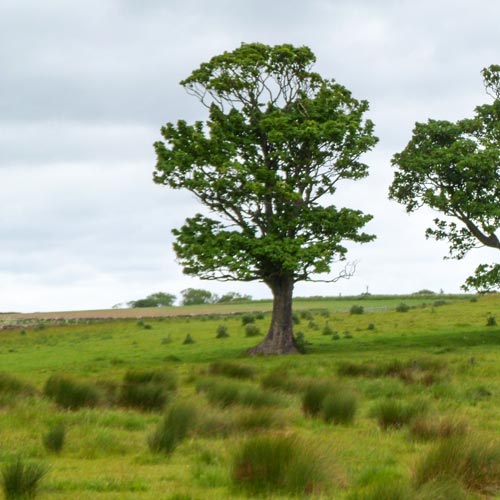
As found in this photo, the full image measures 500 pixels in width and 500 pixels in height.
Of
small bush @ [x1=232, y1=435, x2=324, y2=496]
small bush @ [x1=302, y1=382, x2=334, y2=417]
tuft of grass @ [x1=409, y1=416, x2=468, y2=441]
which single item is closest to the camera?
small bush @ [x1=232, y1=435, x2=324, y2=496]

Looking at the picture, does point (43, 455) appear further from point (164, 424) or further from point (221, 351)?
point (221, 351)

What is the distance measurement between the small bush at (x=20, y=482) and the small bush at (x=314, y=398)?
316 inches

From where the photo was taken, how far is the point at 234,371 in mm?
26844

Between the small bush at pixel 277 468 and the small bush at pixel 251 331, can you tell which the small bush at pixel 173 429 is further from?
the small bush at pixel 251 331

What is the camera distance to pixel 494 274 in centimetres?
4084

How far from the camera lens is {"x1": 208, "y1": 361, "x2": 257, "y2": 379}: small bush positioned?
26422 millimetres

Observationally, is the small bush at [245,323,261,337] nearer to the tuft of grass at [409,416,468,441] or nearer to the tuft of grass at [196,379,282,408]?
the tuft of grass at [196,379,282,408]

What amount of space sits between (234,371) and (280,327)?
14130 mm

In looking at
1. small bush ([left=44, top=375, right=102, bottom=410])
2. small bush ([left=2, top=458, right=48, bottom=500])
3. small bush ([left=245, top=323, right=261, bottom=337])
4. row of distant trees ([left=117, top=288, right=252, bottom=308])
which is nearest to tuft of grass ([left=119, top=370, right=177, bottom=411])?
small bush ([left=44, top=375, right=102, bottom=410])

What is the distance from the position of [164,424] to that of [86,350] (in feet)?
109

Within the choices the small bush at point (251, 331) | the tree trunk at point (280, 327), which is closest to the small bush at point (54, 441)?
the tree trunk at point (280, 327)

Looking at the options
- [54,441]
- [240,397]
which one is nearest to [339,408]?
[240,397]

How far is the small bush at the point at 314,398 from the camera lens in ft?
58.6

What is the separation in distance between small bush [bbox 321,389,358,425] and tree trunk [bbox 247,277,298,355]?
2225 centimetres
